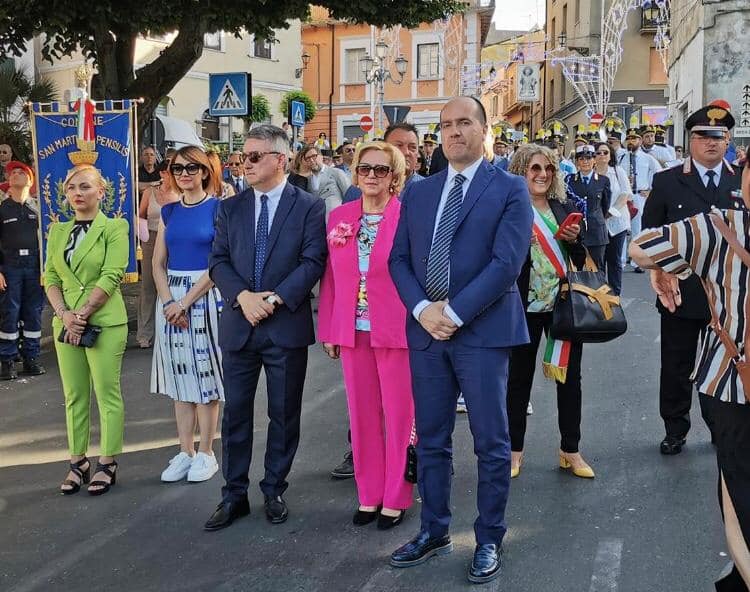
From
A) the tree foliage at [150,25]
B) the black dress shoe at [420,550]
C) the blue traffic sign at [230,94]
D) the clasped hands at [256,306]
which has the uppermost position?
the tree foliage at [150,25]

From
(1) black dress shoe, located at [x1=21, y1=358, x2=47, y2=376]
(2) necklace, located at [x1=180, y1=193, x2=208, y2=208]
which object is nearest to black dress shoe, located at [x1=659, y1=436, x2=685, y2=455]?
(2) necklace, located at [x1=180, y1=193, x2=208, y2=208]

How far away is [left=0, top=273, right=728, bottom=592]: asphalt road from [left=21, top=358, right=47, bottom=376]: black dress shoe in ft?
6.10

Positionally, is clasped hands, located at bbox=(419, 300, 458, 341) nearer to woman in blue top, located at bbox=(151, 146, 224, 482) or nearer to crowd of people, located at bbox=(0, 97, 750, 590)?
crowd of people, located at bbox=(0, 97, 750, 590)

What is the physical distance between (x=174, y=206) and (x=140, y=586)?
2.41m

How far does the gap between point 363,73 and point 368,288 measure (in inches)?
1745

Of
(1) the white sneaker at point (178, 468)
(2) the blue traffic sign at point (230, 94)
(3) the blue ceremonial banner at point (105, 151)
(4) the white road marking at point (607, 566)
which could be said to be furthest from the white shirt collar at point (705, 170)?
(2) the blue traffic sign at point (230, 94)

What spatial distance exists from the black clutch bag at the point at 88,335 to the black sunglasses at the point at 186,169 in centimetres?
103

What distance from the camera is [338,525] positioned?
4.66m

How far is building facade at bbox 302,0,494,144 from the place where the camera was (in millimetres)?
45719

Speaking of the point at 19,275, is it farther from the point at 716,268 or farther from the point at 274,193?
the point at 716,268

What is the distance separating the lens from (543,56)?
4900 centimetres

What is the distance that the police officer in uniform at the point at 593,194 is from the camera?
9.34 meters

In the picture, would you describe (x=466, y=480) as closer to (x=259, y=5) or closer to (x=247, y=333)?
(x=247, y=333)

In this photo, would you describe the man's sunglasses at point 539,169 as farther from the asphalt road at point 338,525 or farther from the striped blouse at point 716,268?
the striped blouse at point 716,268
